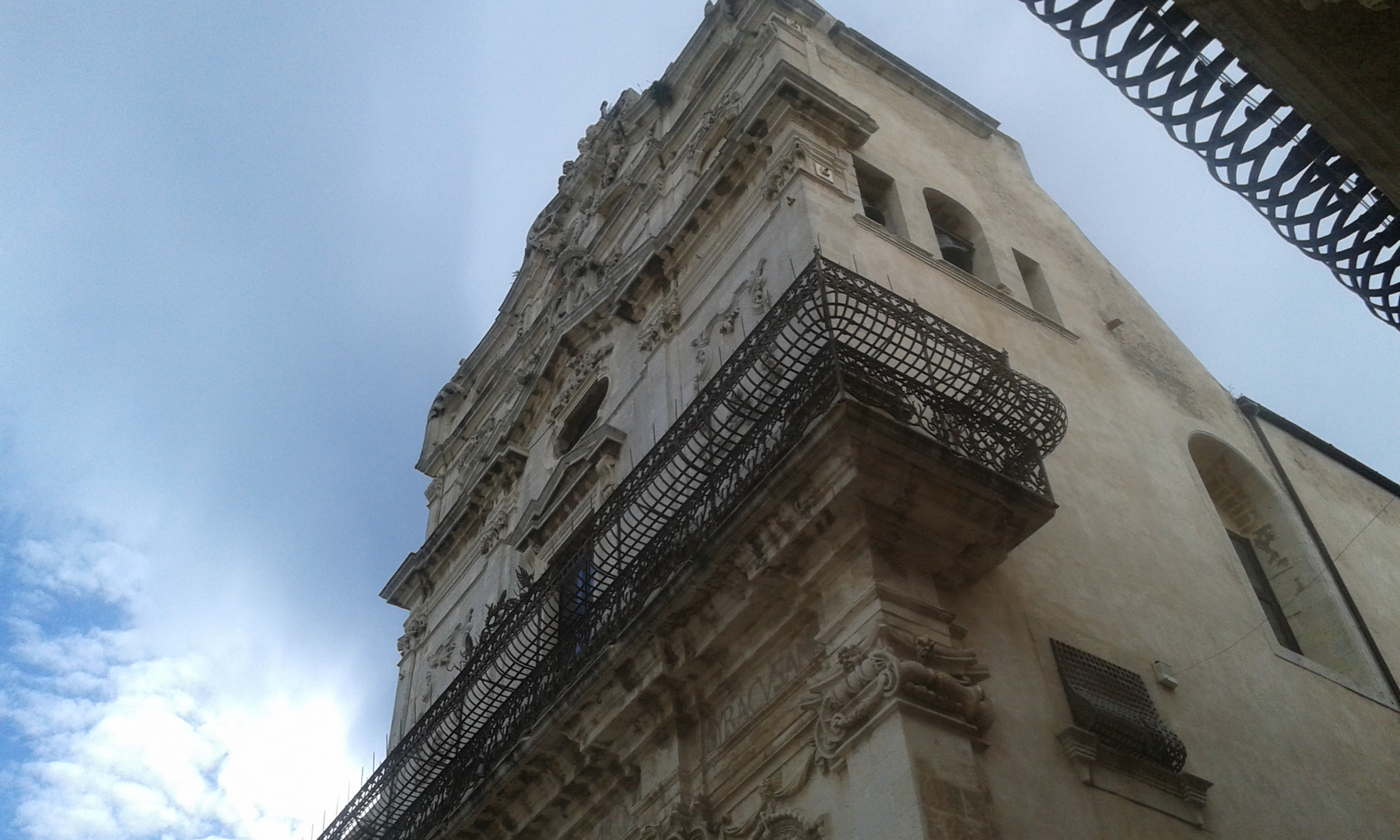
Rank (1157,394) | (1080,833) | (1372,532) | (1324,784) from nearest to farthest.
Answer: (1080,833) < (1324,784) < (1157,394) < (1372,532)

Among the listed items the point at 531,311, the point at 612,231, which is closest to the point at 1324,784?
the point at 612,231

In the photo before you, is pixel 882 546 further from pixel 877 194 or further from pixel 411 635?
pixel 411 635

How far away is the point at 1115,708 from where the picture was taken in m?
7.93

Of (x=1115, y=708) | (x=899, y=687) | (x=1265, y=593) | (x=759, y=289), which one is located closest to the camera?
(x=899, y=687)

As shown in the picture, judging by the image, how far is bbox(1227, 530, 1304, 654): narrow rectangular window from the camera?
11094 millimetres

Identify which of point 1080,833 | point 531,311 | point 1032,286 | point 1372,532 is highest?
point 531,311

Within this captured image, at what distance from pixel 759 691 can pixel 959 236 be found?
6.60 m

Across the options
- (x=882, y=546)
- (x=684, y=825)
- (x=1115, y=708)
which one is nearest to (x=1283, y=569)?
(x=1115, y=708)

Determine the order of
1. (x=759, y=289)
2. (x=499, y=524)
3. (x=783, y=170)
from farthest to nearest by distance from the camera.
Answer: (x=499, y=524) → (x=783, y=170) → (x=759, y=289)

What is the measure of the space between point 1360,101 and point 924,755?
374cm

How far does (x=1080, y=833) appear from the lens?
7000 mm

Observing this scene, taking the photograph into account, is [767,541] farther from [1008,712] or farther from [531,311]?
[531,311]

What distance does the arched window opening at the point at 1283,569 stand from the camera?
11109 millimetres

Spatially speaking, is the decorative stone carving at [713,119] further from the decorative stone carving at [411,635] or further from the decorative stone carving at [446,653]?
the decorative stone carving at [411,635]
